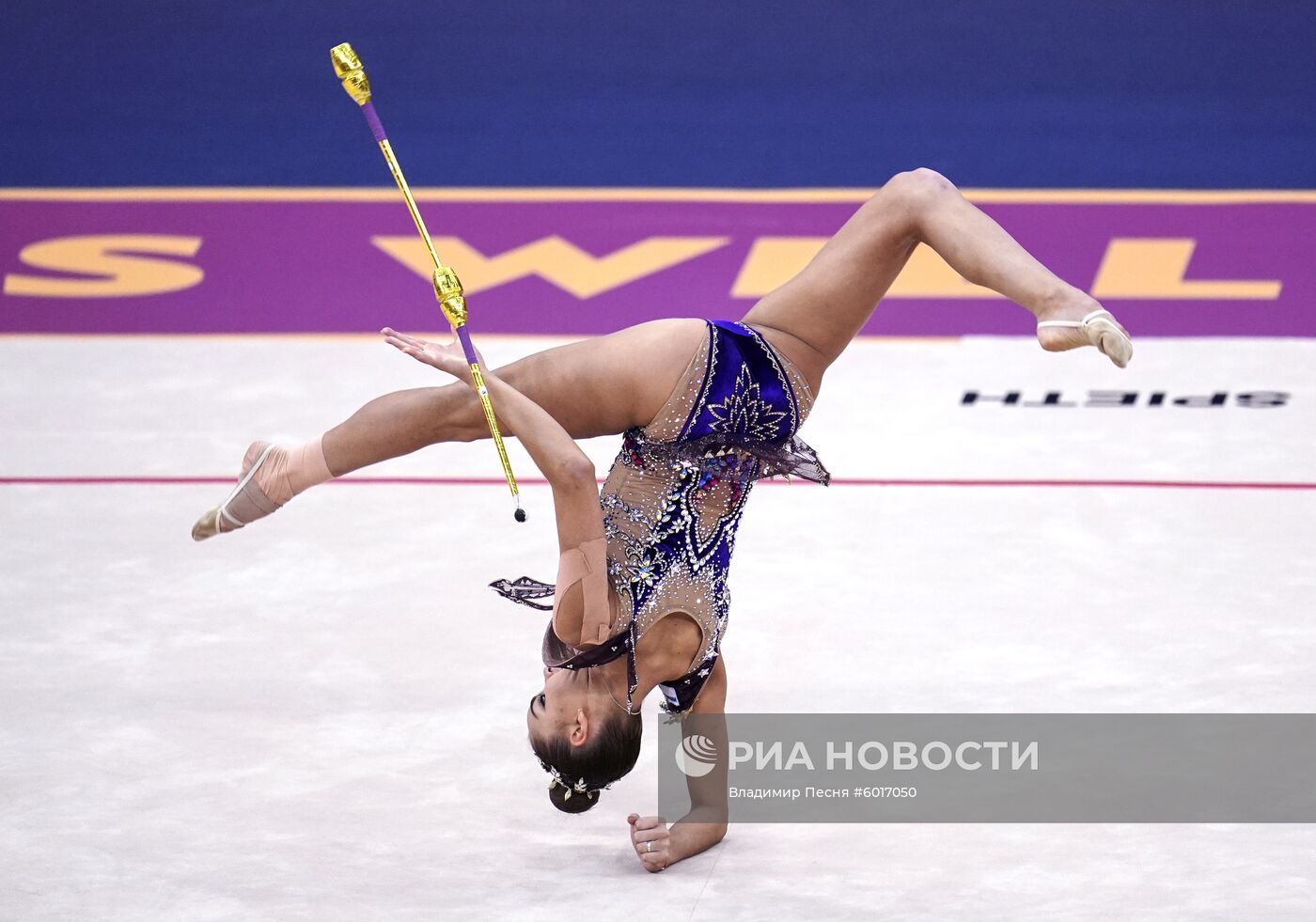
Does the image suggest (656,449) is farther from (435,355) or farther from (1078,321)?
(1078,321)

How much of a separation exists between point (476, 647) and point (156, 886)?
1077 millimetres

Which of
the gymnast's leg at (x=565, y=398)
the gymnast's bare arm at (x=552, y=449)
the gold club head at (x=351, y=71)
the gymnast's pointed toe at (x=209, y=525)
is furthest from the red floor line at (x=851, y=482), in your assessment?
the gold club head at (x=351, y=71)

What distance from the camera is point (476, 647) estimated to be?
3861mm

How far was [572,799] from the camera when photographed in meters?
3.04

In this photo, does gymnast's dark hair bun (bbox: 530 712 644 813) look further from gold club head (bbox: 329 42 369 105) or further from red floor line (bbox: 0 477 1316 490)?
red floor line (bbox: 0 477 1316 490)

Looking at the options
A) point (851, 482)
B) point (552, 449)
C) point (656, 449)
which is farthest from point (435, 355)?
point (851, 482)

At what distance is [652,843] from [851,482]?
1967mm

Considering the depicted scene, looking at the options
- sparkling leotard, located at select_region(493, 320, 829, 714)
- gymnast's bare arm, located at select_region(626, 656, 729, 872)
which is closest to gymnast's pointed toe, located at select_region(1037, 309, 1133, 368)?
sparkling leotard, located at select_region(493, 320, 829, 714)

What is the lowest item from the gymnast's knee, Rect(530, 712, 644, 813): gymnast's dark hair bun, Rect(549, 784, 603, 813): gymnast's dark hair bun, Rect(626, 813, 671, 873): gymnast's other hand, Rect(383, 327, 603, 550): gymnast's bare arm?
Rect(626, 813, 671, 873): gymnast's other hand

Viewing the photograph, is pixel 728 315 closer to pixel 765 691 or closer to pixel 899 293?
pixel 899 293

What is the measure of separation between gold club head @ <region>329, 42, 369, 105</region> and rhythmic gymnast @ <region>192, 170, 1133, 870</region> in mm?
409

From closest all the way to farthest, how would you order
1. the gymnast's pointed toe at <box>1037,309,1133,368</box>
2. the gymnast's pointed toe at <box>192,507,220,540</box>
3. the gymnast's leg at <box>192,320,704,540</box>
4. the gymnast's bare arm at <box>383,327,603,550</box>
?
the gymnast's pointed toe at <box>1037,309,1133,368</box>
the gymnast's bare arm at <box>383,327,603,550</box>
the gymnast's leg at <box>192,320,704,540</box>
the gymnast's pointed toe at <box>192,507,220,540</box>

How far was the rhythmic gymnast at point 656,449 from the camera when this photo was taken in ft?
9.54

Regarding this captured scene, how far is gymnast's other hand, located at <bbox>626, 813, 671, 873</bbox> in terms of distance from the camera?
2994 millimetres
